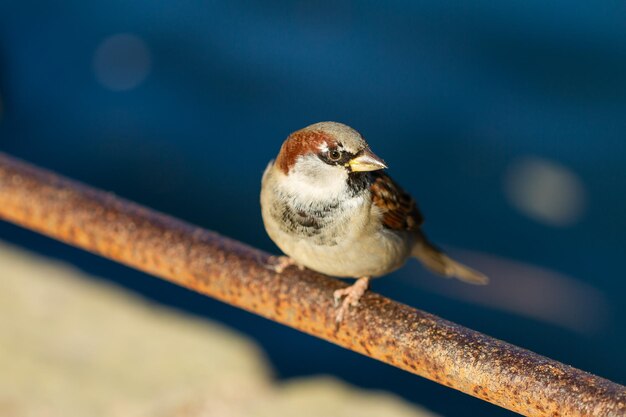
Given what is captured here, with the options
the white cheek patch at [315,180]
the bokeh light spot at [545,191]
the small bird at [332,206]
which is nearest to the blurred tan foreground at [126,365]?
the small bird at [332,206]

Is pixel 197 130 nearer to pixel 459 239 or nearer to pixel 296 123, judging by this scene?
pixel 296 123

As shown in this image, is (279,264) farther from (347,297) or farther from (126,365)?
(126,365)

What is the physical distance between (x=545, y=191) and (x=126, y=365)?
2.72m

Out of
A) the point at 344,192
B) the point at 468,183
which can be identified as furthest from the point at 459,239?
the point at 344,192

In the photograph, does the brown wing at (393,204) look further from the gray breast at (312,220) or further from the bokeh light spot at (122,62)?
the bokeh light spot at (122,62)

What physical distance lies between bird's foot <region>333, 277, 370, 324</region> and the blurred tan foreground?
1.34m

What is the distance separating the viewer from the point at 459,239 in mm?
5484

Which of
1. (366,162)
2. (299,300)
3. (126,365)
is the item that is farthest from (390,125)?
(299,300)

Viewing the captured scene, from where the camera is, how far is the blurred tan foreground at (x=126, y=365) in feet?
12.6

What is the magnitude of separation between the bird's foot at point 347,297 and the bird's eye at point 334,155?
342 mm

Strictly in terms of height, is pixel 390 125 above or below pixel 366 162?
below

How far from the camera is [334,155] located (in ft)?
8.68

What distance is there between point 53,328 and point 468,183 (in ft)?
8.37

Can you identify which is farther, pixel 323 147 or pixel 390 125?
pixel 390 125
